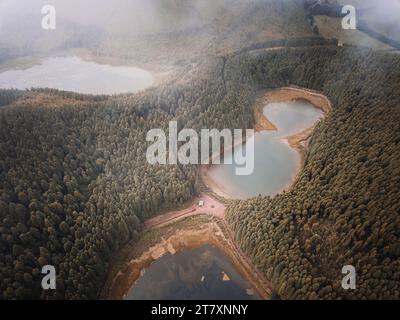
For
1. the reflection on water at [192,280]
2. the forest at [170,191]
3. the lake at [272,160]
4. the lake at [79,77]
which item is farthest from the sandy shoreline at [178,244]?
the lake at [79,77]

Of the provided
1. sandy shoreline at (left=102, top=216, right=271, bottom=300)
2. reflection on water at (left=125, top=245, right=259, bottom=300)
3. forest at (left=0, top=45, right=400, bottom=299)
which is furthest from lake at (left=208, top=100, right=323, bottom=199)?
reflection on water at (left=125, top=245, right=259, bottom=300)

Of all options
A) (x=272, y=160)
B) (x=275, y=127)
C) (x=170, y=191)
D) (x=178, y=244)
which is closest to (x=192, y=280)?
(x=178, y=244)

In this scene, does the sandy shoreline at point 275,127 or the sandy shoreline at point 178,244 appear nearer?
the sandy shoreline at point 178,244

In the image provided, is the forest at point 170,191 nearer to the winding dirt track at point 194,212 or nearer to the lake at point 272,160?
the winding dirt track at point 194,212

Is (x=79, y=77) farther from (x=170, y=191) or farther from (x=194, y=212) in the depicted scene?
(x=194, y=212)
